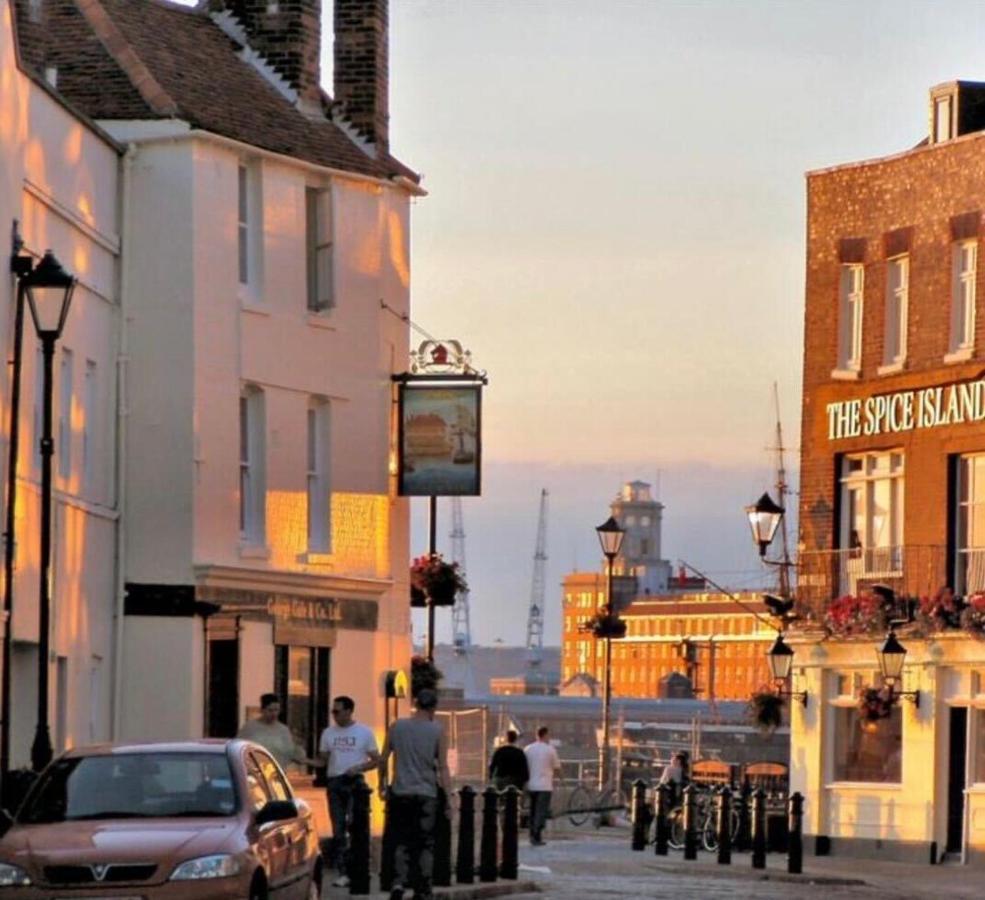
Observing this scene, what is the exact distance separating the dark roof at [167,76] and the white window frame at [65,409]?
13.0 ft

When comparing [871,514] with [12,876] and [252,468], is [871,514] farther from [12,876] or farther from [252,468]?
[12,876]

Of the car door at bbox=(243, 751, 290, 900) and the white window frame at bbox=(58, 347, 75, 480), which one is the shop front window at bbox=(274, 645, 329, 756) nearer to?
the white window frame at bbox=(58, 347, 75, 480)

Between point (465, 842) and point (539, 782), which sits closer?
point (465, 842)

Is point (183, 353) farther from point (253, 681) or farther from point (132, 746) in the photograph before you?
point (132, 746)

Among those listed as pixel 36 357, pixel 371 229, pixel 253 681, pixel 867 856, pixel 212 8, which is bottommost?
pixel 867 856

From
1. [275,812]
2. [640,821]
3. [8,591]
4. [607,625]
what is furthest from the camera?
[607,625]

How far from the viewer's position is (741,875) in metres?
38.0

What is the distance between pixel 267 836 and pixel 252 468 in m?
21.2

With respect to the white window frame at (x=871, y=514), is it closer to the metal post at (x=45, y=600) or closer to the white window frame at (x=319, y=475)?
the white window frame at (x=319, y=475)

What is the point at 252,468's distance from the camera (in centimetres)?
4119

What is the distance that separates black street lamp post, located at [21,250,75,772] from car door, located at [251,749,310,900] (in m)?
3.79

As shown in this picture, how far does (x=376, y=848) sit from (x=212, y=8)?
13720 millimetres

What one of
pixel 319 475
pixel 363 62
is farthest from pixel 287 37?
pixel 319 475

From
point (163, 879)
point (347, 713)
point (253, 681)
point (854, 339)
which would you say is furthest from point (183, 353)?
point (163, 879)
